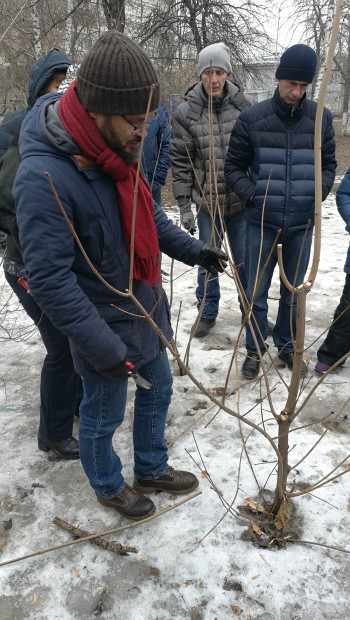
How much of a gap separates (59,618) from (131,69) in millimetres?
1858

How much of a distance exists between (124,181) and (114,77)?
32 cm

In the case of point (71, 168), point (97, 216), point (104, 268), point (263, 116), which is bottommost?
point (104, 268)

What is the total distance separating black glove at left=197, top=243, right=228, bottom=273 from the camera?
6.21ft

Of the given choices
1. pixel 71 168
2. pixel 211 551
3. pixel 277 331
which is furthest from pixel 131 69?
pixel 277 331

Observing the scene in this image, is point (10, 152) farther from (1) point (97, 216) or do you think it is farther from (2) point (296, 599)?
(2) point (296, 599)

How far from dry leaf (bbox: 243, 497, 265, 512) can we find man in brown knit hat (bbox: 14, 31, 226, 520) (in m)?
0.73

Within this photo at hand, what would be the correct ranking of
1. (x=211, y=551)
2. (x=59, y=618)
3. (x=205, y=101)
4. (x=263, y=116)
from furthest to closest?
(x=205, y=101) → (x=263, y=116) → (x=211, y=551) → (x=59, y=618)

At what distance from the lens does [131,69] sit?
1.25 m

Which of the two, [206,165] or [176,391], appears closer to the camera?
[176,391]

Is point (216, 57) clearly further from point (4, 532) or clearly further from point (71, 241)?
point (4, 532)

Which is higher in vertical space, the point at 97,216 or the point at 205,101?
the point at 205,101

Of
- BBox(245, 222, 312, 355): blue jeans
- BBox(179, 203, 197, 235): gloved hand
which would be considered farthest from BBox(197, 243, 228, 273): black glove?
BBox(179, 203, 197, 235): gloved hand

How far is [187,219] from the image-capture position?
3352 millimetres

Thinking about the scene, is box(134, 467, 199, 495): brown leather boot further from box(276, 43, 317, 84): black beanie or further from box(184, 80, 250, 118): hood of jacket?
box(184, 80, 250, 118): hood of jacket
